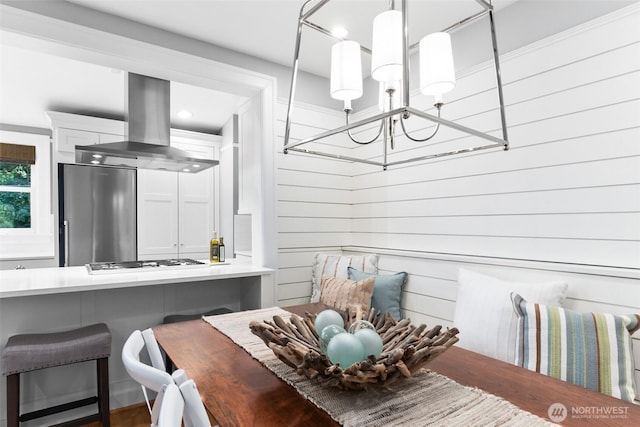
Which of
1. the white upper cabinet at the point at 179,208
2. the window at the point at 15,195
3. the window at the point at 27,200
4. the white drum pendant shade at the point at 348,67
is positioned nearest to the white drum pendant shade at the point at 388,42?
the white drum pendant shade at the point at 348,67

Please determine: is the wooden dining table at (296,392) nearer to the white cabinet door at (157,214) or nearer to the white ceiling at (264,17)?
the white ceiling at (264,17)

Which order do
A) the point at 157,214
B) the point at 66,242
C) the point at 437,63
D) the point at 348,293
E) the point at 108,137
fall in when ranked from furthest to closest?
the point at 157,214
the point at 108,137
the point at 66,242
the point at 348,293
the point at 437,63

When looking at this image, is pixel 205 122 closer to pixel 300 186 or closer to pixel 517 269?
pixel 300 186

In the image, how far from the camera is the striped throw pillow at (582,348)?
133 centimetres

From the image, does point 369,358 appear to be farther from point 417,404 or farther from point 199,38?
point 199,38

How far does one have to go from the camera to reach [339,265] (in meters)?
2.73

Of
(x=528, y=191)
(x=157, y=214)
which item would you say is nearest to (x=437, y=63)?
(x=528, y=191)

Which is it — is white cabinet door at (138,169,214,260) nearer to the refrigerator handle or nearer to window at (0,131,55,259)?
the refrigerator handle

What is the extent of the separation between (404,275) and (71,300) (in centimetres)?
224

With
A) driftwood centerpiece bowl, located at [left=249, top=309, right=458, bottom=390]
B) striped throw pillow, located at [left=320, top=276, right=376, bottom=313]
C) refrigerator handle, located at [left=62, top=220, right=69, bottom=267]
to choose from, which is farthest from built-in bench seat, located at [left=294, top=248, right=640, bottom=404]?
refrigerator handle, located at [left=62, top=220, right=69, bottom=267]

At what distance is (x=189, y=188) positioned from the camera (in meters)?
4.36

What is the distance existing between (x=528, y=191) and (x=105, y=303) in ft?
9.13

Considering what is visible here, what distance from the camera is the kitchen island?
206 cm

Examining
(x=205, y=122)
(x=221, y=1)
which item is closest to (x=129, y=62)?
(x=221, y=1)
